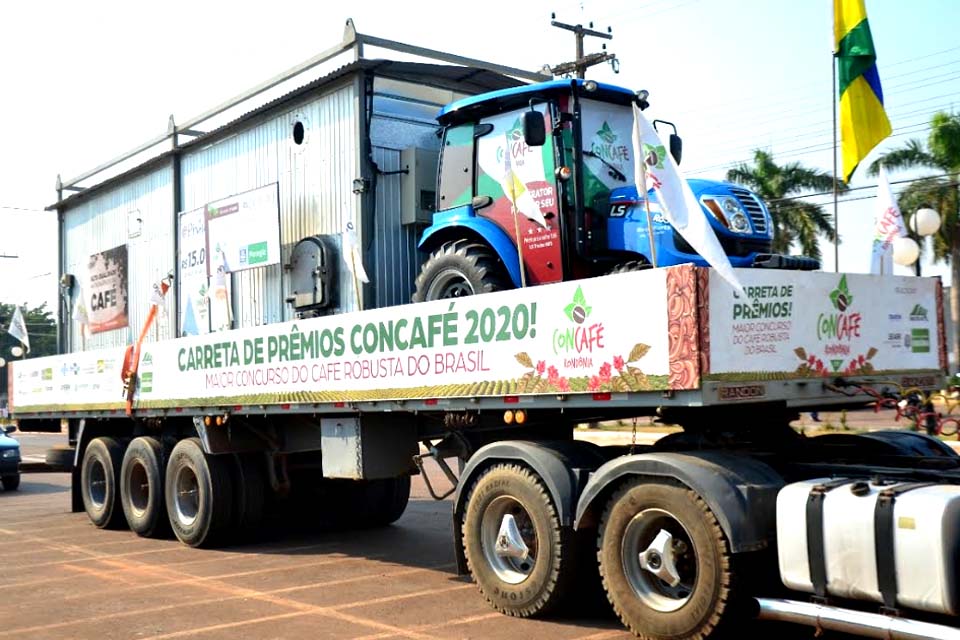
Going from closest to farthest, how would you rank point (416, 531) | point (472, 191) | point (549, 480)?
point (549, 480) → point (472, 191) → point (416, 531)

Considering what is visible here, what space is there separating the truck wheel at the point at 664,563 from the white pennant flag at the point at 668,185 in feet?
4.99

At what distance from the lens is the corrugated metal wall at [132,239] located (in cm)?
1409

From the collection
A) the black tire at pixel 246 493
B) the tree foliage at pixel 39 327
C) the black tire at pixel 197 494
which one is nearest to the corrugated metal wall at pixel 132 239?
the black tire at pixel 197 494

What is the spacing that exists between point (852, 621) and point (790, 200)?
1187 inches

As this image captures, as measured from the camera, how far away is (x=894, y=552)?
5.33m

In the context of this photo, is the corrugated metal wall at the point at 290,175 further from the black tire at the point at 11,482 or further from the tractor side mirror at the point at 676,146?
the black tire at the point at 11,482

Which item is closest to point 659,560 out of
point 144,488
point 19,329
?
point 144,488

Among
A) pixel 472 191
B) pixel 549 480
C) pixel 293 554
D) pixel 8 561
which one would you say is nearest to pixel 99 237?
pixel 8 561

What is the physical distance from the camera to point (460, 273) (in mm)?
8562

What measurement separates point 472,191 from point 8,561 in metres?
6.15

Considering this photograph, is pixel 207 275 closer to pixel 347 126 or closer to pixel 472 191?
pixel 347 126

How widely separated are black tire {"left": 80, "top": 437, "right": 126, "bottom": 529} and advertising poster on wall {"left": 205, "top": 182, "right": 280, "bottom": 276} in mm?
2589

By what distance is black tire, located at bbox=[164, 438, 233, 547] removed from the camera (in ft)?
35.9

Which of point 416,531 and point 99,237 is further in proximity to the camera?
point 99,237
